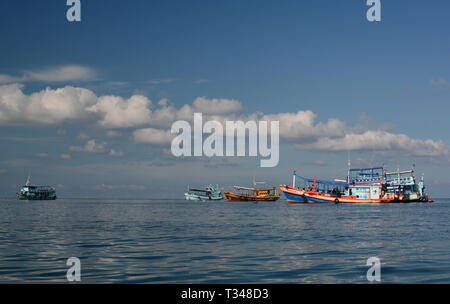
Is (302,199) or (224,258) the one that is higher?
(224,258)

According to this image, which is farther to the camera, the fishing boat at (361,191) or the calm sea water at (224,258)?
the fishing boat at (361,191)

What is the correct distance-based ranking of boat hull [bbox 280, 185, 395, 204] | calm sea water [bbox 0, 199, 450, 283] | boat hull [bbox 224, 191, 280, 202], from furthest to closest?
boat hull [bbox 224, 191, 280, 202] < boat hull [bbox 280, 185, 395, 204] < calm sea water [bbox 0, 199, 450, 283]

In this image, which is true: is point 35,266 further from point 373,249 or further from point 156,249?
point 373,249

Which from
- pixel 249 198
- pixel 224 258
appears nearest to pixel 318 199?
pixel 249 198

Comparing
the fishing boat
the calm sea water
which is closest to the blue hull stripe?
the fishing boat

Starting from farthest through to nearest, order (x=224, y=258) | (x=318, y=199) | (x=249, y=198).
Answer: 1. (x=249, y=198)
2. (x=318, y=199)
3. (x=224, y=258)

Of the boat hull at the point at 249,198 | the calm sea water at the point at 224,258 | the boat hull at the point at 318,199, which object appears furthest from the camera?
the boat hull at the point at 249,198

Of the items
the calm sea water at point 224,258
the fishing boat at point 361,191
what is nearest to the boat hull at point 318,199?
the fishing boat at point 361,191

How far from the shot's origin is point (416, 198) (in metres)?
152

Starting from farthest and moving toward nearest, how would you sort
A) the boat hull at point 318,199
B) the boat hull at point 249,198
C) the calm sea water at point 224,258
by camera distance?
1. the boat hull at point 249,198
2. the boat hull at point 318,199
3. the calm sea water at point 224,258

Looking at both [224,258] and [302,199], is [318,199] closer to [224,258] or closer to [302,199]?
[302,199]

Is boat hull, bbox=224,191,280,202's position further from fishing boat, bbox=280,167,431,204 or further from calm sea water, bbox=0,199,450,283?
calm sea water, bbox=0,199,450,283

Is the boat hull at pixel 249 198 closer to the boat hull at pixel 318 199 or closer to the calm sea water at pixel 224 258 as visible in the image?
the boat hull at pixel 318 199
